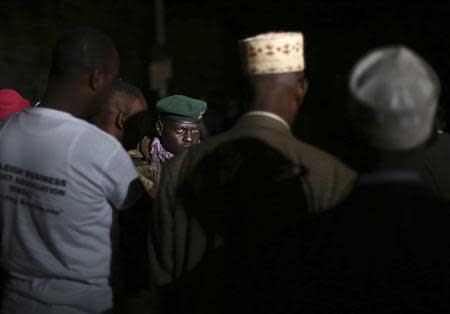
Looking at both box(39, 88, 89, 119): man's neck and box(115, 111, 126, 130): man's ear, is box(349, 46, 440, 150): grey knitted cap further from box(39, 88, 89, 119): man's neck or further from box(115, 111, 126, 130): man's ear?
box(115, 111, 126, 130): man's ear

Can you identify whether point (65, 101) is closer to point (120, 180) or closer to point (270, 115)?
point (120, 180)

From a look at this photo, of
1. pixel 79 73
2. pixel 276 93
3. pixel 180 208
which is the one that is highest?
pixel 79 73

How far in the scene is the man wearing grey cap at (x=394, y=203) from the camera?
5.79 feet

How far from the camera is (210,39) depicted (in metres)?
8.25

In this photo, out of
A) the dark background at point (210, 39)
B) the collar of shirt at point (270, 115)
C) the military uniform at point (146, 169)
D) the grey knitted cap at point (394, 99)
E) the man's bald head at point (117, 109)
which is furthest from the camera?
the dark background at point (210, 39)

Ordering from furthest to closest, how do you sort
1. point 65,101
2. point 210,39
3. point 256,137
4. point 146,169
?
point 210,39
point 146,169
point 65,101
point 256,137

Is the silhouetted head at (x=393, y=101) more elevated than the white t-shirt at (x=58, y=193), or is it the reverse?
the silhouetted head at (x=393, y=101)

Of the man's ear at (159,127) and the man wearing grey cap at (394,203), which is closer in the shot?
the man wearing grey cap at (394,203)

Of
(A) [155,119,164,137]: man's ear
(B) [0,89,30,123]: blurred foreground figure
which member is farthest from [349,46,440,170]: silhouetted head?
(B) [0,89,30,123]: blurred foreground figure

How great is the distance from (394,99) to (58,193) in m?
1.28

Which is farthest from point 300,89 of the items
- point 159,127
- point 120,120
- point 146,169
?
point 159,127

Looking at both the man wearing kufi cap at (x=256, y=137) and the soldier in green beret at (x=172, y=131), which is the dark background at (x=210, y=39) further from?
the man wearing kufi cap at (x=256, y=137)

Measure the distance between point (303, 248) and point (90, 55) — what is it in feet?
3.56

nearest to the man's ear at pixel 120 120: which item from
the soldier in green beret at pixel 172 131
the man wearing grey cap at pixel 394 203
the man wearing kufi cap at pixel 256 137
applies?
the soldier in green beret at pixel 172 131
